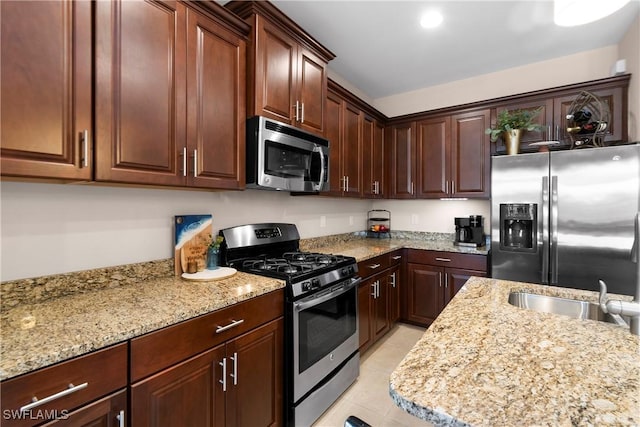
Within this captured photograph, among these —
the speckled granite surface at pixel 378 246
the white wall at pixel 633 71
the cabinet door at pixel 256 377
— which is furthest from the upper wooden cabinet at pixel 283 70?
the white wall at pixel 633 71

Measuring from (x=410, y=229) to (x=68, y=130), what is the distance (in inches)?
136

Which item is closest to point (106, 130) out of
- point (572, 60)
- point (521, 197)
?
point (521, 197)

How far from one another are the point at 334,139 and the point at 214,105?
1281mm

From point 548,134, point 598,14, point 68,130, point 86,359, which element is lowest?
point 86,359

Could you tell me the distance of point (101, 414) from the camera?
36.4 inches

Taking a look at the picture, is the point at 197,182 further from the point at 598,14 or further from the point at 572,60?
the point at 572,60

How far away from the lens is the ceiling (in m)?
2.10

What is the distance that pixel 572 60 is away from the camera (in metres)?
2.82

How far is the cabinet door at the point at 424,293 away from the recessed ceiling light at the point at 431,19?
7.24 feet

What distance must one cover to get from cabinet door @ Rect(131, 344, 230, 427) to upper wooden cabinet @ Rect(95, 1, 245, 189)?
0.84 m

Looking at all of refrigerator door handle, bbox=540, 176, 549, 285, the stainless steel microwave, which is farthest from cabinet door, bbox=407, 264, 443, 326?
the stainless steel microwave

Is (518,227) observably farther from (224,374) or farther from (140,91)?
(140,91)

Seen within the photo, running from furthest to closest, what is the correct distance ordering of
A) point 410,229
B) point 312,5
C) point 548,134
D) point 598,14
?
1. point 410,229
2. point 548,134
3. point 312,5
4. point 598,14

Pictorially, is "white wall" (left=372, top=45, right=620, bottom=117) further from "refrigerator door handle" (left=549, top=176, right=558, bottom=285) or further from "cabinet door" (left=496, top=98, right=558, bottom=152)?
"refrigerator door handle" (left=549, top=176, right=558, bottom=285)
